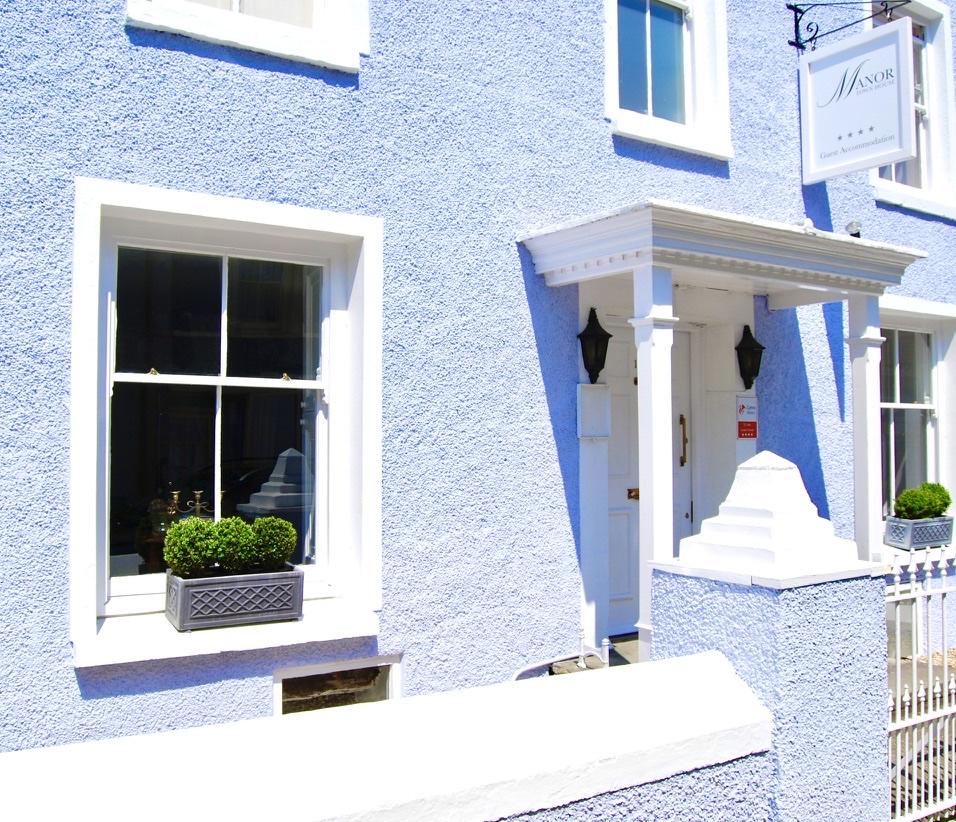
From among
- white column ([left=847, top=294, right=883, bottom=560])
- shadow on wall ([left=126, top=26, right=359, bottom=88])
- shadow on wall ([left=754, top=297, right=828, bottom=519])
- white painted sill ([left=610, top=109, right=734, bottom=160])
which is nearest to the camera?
shadow on wall ([left=126, top=26, right=359, bottom=88])

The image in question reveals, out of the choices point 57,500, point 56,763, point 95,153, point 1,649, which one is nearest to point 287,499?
point 57,500

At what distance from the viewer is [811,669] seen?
3.12 meters

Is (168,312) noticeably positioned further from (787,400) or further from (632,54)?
(787,400)

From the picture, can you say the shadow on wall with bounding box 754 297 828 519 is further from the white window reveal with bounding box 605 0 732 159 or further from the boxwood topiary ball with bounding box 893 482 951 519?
the white window reveal with bounding box 605 0 732 159

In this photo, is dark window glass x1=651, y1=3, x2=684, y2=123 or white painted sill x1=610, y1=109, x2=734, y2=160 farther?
dark window glass x1=651, y1=3, x2=684, y2=123

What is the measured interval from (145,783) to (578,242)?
379 cm

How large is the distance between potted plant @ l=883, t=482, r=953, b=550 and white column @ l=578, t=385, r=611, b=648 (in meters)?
3.22

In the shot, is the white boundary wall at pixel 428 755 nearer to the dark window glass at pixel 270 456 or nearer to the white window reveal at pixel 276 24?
the dark window glass at pixel 270 456

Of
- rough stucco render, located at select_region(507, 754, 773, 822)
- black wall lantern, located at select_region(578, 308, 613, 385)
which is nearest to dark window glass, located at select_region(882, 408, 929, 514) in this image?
black wall lantern, located at select_region(578, 308, 613, 385)

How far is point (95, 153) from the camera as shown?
4.13m

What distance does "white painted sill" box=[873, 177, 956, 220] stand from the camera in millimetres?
7773

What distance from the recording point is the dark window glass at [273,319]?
471 centimetres

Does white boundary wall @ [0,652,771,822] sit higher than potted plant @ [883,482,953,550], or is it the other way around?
potted plant @ [883,482,953,550]

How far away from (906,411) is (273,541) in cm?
630
